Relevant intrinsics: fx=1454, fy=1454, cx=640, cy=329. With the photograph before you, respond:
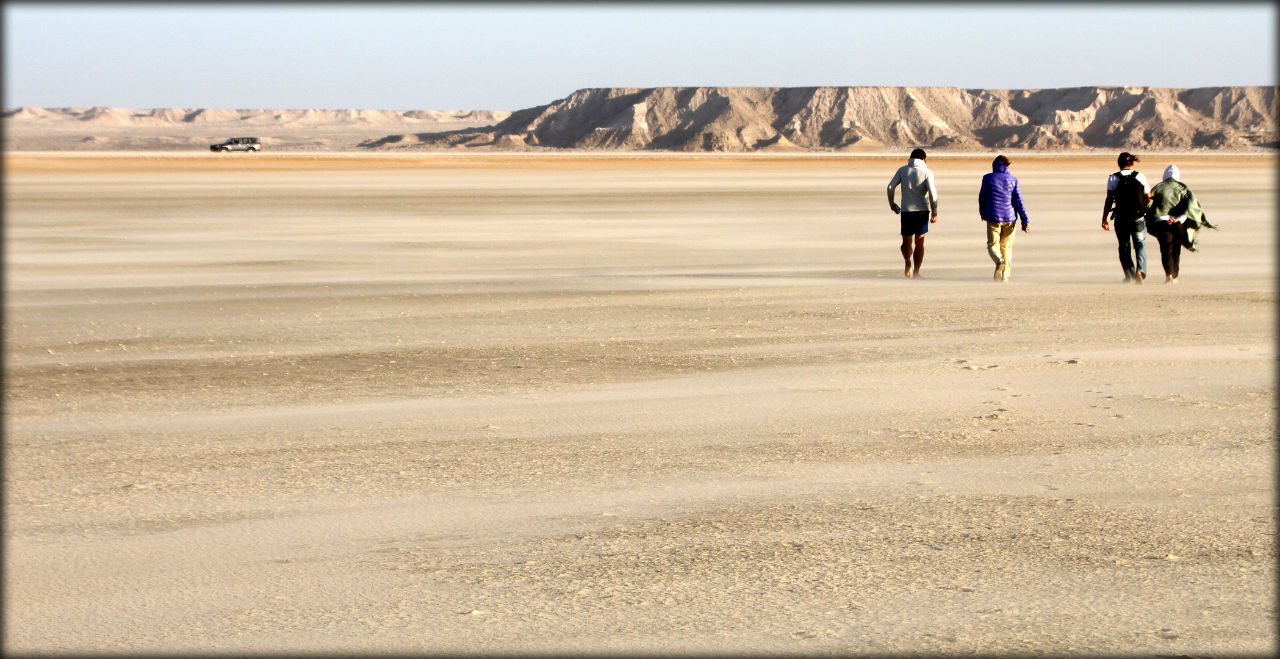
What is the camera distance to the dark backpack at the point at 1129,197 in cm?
1669

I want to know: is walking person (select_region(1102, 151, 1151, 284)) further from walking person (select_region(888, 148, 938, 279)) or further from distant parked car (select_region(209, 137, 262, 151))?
distant parked car (select_region(209, 137, 262, 151))

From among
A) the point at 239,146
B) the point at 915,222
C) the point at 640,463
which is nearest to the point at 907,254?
the point at 915,222

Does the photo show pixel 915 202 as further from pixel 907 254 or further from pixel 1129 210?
pixel 1129 210

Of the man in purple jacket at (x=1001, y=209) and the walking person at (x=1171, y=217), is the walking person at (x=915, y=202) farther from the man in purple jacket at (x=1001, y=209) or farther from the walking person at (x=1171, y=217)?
the walking person at (x=1171, y=217)

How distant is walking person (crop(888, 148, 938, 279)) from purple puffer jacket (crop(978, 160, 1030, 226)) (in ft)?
2.16

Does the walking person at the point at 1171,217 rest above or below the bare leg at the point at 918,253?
above

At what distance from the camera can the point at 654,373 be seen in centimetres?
Result: 1075

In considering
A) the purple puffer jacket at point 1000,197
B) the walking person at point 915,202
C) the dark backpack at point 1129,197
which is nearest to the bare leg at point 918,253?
the walking person at point 915,202

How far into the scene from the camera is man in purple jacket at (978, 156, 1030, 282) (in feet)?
55.8

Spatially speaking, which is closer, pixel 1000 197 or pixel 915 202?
pixel 1000 197

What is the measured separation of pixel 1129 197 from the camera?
661 inches

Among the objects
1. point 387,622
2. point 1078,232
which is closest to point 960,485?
point 387,622

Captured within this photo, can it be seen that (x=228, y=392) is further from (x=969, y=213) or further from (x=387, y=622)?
(x=969, y=213)

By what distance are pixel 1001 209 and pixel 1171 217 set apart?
1916mm
